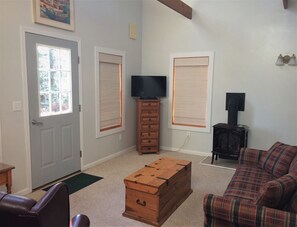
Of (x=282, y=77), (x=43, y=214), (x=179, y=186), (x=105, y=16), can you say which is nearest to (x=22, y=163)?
(x=179, y=186)

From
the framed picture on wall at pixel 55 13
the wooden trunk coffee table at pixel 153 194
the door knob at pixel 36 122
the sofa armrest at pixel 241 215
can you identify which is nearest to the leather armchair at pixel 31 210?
the sofa armrest at pixel 241 215

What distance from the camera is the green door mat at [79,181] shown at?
3562 millimetres

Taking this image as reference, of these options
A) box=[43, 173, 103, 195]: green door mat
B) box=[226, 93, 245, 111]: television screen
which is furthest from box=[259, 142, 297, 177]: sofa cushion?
box=[43, 173, 103, 195]: green door mat

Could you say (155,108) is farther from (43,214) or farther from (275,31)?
(43,214)

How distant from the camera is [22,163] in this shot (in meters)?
3.27

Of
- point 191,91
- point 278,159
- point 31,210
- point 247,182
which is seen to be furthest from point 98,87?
point 31,210

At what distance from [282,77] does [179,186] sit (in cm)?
283

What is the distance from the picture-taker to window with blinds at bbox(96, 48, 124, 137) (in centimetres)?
457

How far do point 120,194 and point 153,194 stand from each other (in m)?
0.89

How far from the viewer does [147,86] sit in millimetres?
5309

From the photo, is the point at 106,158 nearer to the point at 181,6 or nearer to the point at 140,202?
the point at 140,202

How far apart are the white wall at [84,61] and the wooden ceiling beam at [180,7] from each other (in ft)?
3.48

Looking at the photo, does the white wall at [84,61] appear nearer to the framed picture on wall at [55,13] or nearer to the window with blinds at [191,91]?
the framed picture on wall at [55,13]

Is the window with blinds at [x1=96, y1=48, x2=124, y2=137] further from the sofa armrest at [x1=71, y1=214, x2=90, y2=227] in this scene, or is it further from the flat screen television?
the sofa armrest at [x1=71, y1=214, x2=90, y2=227]
